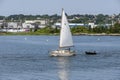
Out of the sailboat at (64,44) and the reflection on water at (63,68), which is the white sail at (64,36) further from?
the reflection on water at (63,68)

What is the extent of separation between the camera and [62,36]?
8212cm

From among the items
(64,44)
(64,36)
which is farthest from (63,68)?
(64,36)

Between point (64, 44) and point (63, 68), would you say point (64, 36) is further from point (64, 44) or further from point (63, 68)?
point (63, 68)

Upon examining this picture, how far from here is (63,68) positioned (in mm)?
63031

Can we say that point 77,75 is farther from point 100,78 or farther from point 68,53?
point 68,53

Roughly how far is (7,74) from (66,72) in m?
6.38

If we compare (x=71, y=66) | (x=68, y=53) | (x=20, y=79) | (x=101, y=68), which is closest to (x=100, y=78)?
(x=20, y=79)

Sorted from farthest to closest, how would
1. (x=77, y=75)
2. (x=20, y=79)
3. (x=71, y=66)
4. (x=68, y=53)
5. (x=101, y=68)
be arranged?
(x=68, y=53)
(x=71, y=66)
(x=101, y=68)
(x=77, y=75)
(x=20, y=79)

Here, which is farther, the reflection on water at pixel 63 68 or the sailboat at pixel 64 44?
the sailboat at pixel 64 44

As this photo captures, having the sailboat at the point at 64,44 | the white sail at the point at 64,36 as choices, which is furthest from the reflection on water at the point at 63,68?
the white sail at the point at 64,36

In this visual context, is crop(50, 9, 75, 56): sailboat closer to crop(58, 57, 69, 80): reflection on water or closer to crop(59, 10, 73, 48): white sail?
crop(59, 10, 73, 48): white sail

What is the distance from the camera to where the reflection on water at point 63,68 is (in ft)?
176

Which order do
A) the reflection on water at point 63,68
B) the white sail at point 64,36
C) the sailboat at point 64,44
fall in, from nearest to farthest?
the reflection on water at point 63,68 < the sailboat at point 64,44 < the white sail at point 64,36

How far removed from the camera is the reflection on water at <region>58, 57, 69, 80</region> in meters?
53.5
